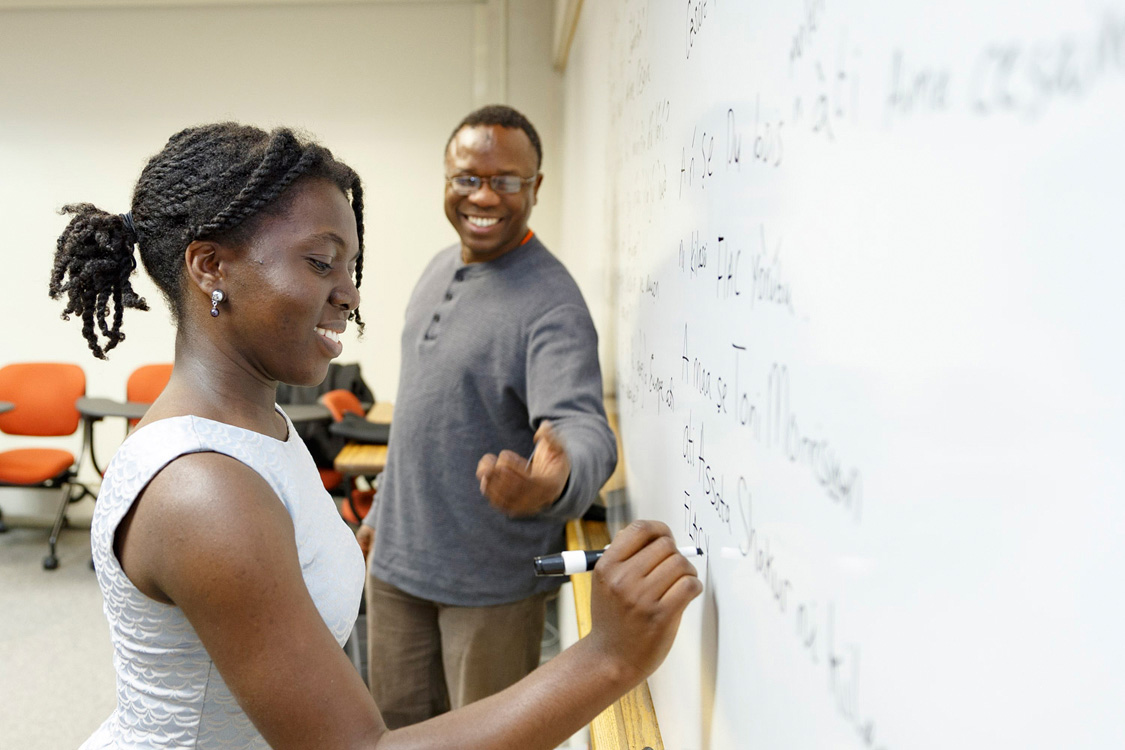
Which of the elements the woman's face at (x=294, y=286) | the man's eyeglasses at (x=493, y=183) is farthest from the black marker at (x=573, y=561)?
the man's eyeglasses at (x=493, y=183)

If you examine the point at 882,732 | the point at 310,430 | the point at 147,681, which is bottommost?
the point at 310,430

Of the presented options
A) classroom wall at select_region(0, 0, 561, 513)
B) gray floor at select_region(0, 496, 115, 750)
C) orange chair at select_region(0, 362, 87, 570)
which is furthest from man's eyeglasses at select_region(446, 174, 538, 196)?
orange chair at select_region(0, 362, 87, 570)

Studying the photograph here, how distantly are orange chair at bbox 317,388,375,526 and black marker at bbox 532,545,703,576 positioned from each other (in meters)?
2.50

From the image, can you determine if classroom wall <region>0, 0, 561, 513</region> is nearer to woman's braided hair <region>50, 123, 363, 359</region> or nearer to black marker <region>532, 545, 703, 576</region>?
woman's braided hair <region>50, 123, 363, 359</region>

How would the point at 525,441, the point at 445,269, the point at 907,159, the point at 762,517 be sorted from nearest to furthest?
1. the point at 907,159
2. the point at 762,517
3. the point at 525,441
4. the point at 445,269

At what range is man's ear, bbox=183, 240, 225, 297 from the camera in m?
0.82

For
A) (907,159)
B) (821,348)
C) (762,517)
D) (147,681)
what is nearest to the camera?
(907,159)

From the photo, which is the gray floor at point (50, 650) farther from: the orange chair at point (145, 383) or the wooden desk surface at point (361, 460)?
the wooden desk surface at point (361, 460)

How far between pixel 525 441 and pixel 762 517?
3.35ft

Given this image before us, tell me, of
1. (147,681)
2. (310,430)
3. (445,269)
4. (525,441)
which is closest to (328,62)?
(310,430)

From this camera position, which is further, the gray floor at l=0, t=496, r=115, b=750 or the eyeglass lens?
the gray floor at l=0, t=496, r=115, b=750

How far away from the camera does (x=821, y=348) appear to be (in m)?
0.53

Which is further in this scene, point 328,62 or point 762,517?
point 328,62

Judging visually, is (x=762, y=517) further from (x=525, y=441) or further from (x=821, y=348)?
(x=525, y=441)
